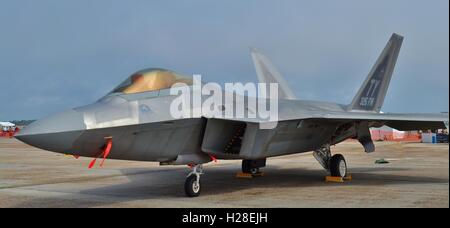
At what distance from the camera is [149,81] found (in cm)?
729

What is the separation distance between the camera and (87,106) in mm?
6637

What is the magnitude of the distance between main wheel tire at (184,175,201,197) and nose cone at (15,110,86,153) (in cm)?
241

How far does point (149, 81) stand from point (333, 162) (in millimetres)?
5304

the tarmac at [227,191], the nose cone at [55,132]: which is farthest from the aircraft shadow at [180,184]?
the nose cone at [55,132]

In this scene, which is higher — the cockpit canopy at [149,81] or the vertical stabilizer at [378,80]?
the vertical stabilizer at [378,80]

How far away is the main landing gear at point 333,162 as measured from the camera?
10.6 meters

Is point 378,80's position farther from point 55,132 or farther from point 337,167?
point 55,132

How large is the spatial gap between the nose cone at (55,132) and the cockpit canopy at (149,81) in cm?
110

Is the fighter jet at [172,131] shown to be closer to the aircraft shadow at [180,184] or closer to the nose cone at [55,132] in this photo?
the nose cone at [55,132]

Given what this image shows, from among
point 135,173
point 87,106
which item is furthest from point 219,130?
point 135,173

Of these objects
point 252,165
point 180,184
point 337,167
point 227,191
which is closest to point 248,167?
point 252,165
